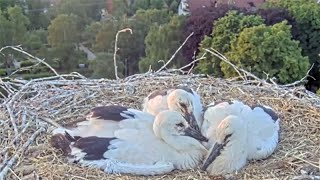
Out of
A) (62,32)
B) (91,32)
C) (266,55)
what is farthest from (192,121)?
(91,32)

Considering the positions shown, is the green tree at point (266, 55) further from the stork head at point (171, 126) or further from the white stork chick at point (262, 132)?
the stork head at point (171, 126)

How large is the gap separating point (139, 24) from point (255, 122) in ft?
39.9

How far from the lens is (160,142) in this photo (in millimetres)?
2330

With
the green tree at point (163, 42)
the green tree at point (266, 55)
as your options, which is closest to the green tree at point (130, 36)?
the green tree at point (163, 42)

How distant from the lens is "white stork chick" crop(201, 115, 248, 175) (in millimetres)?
2293

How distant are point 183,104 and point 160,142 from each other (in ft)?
0.75

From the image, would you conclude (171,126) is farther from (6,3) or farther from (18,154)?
(6,3)

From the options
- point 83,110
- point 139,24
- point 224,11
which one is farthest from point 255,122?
point 139,24

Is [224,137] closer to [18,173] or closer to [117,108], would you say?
[117,108]

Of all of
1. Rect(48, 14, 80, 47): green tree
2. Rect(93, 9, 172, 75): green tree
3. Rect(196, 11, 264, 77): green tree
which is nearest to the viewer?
Rect(196, 11, 264, 77): green tree

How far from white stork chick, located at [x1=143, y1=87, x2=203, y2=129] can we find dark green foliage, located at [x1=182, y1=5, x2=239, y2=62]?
27.2 ft

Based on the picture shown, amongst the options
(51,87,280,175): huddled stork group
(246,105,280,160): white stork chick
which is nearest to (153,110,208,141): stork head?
(51,87,280,175): huddled stork group

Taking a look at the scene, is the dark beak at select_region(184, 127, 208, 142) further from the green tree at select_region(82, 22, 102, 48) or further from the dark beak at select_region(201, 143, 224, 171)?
the green tree at select_region(82, 22, 102, 48)

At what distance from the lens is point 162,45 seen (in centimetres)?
1227
